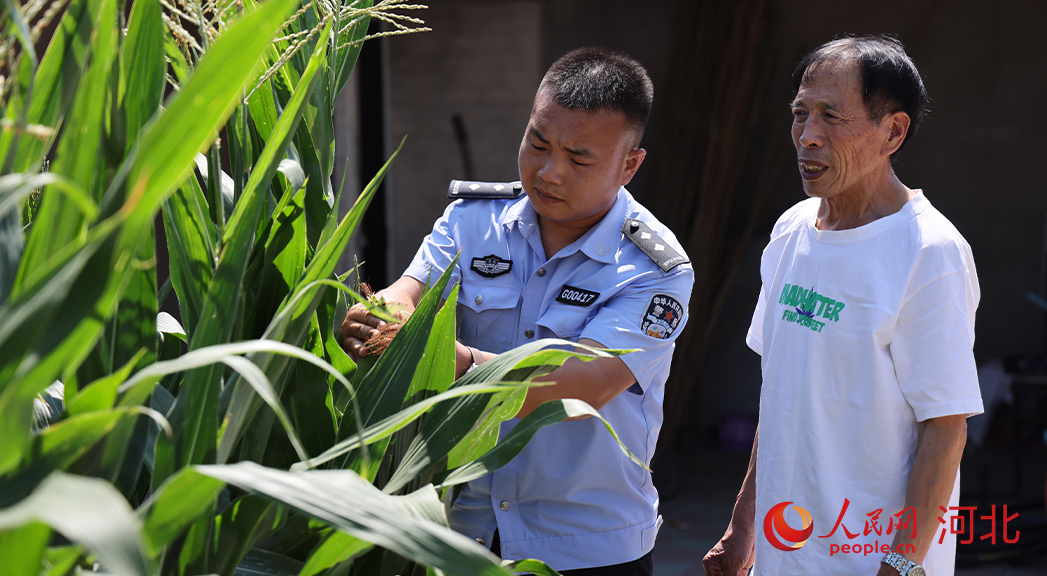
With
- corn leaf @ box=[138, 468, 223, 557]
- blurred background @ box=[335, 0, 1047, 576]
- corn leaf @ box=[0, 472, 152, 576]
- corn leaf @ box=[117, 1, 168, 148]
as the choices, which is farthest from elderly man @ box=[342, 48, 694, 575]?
blurred background @ box=[335, 0, 1047, 576]

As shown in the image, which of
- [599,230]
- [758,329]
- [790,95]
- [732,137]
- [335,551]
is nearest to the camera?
[335,551]

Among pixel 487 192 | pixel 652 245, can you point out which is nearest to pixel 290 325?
pixel 652 245

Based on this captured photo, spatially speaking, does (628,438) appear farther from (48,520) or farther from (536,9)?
(536,9)

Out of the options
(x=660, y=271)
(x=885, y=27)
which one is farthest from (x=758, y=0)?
(x=660, y=271)

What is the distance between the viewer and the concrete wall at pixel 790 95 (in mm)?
5219

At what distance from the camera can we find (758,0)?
5055mm

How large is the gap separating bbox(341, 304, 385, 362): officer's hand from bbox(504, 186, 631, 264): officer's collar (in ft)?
1.78

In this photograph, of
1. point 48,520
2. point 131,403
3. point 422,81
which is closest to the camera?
point 48,520

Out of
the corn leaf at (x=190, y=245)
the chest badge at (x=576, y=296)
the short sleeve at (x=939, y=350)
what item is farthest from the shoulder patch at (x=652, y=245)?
the corn leaf at (x=190, y=245)

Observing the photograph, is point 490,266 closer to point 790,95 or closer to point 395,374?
point 395,374

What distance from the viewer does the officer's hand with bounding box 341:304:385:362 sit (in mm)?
1068

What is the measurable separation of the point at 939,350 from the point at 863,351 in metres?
0.11

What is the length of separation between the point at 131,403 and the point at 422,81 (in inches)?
198

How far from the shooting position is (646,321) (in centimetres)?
143
